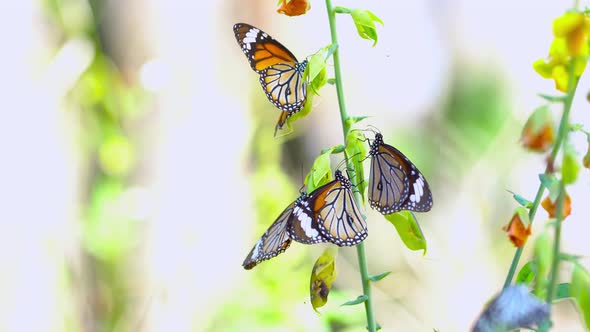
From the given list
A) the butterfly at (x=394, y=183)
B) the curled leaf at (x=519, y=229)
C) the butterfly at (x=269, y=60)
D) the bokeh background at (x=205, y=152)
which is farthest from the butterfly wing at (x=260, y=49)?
the bokeh background at (x=205, y=152)

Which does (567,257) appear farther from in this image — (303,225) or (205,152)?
(205,152)

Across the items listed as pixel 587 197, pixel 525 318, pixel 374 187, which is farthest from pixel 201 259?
pixel 525 318

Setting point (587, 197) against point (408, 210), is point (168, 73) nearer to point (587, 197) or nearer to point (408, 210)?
point (587, 197)

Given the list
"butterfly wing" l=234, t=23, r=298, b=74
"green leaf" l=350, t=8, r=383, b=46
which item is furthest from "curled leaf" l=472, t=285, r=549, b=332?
"butterfly wing" l=234, t=23, r=298, b=74

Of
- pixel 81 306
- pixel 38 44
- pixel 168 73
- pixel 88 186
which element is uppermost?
pixel 38 44

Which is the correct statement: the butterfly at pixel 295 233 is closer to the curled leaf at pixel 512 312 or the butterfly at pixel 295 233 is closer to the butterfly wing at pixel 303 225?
the butterfly wing at pixel 303 225

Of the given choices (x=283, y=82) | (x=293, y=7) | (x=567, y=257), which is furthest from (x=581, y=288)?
(x=283, y=82)
